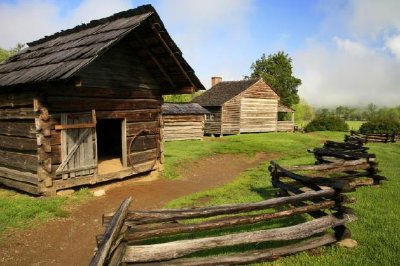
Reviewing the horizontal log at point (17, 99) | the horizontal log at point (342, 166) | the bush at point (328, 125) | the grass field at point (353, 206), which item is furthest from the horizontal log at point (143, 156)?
the bush at point (328, 125)

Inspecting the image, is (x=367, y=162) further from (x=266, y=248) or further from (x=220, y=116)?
(x=220, y=116)

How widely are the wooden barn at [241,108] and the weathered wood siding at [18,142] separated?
2590 cm

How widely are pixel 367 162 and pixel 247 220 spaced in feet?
23.8

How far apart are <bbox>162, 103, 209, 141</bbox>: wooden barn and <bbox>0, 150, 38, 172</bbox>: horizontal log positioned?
18.5 metres

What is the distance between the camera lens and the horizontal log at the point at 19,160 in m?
9.87

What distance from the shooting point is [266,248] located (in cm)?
606

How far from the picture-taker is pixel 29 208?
28.6 feet

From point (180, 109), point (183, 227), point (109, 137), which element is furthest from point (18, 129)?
point (180, 109)

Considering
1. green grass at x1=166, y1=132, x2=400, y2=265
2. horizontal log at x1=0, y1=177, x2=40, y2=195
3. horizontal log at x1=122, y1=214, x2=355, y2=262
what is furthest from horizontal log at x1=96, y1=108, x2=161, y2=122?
horizontal log at x1=122, y1=214, x2=355, y2=262

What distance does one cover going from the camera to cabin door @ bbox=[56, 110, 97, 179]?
10109mm

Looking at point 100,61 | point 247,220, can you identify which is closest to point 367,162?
point 247,220

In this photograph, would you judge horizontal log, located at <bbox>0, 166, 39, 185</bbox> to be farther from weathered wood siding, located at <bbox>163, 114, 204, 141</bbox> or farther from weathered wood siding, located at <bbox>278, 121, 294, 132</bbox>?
weathered wood siding, located at <bbox>278, 121, 294, 132</bbox>

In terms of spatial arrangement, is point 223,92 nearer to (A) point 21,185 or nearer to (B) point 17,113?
(B) point 17,113

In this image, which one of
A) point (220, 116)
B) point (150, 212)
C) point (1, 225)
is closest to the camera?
point (150, 212)
